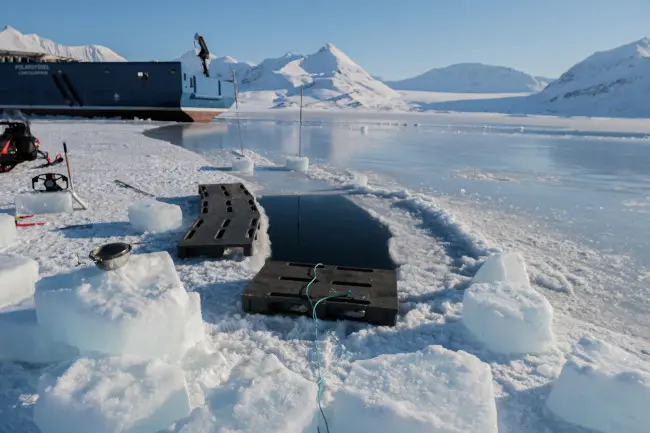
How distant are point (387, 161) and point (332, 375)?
11.9 m

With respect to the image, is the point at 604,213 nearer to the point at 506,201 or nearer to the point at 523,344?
the point at 506,201

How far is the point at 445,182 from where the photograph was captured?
10.3 m

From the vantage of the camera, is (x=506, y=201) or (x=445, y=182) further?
(x=445, y=182)

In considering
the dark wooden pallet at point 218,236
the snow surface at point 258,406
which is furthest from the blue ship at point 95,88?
the snow surface at point 258,406

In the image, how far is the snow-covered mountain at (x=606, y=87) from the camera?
11288 centimetres

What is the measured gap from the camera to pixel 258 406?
77.2 inches

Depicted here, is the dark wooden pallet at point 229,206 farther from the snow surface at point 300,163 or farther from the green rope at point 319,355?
the snow surface at point 300,163

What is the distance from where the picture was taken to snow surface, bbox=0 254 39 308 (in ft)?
10.6

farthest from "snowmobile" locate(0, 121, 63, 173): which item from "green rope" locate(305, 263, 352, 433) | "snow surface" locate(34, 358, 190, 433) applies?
"snow surface" locate(34, 358, 190, 433)

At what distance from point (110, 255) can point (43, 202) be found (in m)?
4.50

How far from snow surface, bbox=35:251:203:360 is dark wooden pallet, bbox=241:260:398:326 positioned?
0.78 meters

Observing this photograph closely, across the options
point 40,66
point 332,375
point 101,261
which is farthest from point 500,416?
point 40,66

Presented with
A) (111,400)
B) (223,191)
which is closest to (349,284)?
(111,400)

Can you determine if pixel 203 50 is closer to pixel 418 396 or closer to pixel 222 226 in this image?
pixel 222 226
